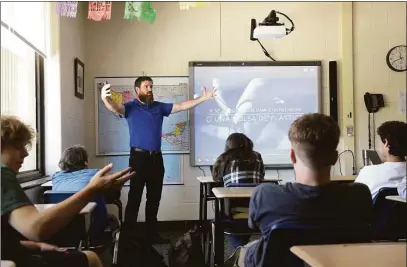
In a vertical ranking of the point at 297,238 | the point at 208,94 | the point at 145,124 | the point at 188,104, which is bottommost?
the point at 297,238

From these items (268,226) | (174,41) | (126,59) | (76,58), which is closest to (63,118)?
(76,58)

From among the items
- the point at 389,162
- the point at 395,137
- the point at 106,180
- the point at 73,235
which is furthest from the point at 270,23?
the point at 106,180

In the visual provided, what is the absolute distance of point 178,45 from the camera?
550 cm

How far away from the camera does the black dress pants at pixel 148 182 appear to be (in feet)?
15.2

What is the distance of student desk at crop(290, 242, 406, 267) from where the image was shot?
3.70 ft

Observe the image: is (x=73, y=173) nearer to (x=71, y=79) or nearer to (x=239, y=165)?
(x=239, y=165)

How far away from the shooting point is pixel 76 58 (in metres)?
4.85

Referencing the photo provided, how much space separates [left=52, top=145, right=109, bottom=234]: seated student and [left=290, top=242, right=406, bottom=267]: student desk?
1.90m

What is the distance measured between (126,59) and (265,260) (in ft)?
13.9

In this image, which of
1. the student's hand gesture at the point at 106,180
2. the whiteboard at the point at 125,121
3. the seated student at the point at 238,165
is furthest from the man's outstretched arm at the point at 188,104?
the student's hand gesture at the point at 106,180

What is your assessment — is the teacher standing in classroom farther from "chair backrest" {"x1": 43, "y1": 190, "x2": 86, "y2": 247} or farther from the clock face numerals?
the clock face numerals

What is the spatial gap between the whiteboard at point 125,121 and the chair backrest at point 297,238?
3865 millimetres

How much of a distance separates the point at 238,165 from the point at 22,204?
238cm

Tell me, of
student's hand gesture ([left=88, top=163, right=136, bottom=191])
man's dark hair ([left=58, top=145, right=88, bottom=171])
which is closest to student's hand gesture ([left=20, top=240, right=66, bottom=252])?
student's hand gesture ([left=88, top=163, right=136, bottom=191])
